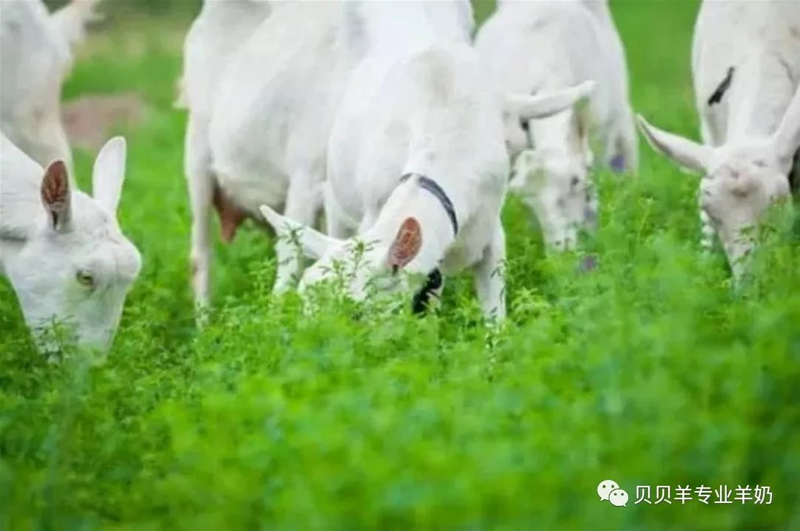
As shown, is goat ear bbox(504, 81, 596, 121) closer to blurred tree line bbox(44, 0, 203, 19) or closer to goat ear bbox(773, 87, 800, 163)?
goat ear bbox(773, 87, 800, 163)

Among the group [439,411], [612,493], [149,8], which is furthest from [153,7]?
[612,493]

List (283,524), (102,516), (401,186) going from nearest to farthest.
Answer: (283,524)
(102,516)
(401,186)

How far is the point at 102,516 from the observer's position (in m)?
6.94

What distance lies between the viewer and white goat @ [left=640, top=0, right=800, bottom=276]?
9.97 m

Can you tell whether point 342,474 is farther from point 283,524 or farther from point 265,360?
point 265,360

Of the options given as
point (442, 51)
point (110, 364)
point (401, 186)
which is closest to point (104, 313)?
point (110, 364)

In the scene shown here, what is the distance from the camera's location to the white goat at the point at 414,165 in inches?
347

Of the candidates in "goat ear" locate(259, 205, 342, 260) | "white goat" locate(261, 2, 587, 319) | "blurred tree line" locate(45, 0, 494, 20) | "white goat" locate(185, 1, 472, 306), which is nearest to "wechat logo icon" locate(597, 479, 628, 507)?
"white goat" locate(261, 2, 587, 319)

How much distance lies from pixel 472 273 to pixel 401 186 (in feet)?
3.18

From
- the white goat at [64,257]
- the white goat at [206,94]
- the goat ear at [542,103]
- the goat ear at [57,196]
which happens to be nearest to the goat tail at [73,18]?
the white goat at [206,94]

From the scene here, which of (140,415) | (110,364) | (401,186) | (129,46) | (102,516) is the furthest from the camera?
(129,46)

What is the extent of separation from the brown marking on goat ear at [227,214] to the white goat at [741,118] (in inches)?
92.8

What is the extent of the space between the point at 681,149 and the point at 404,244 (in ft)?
7.59

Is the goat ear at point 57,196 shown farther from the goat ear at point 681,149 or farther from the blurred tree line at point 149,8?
the blurred tree line at point 149,8
